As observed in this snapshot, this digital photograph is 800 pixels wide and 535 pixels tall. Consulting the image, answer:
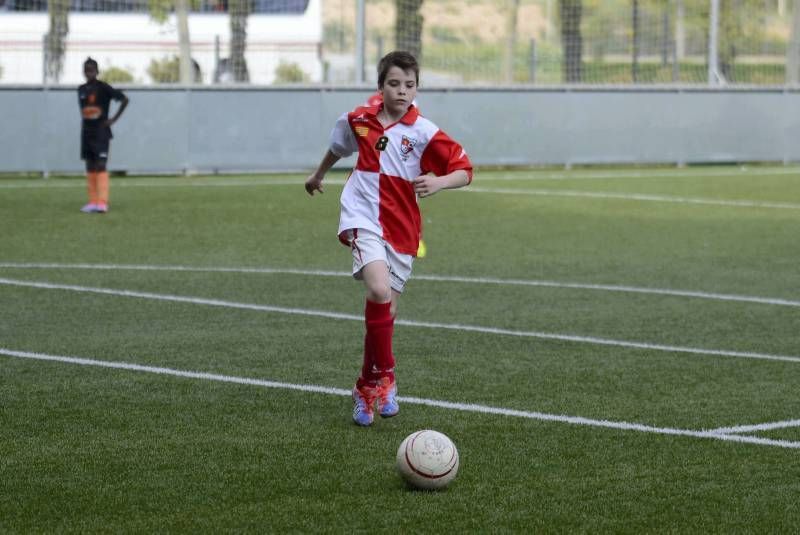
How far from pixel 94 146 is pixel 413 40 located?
33.2ft

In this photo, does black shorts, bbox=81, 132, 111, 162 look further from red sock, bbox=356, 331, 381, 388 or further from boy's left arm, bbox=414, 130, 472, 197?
red sock, bbox=356, 331, 381, 388

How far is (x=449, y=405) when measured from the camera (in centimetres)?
718

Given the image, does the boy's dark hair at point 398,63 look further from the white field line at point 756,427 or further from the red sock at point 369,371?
the white field line at point 756,427

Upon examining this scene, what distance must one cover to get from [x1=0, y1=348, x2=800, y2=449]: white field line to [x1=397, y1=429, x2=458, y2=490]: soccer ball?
133cm

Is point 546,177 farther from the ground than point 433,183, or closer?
closer

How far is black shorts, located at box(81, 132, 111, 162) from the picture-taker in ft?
58.3

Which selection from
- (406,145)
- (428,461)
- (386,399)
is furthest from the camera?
(406,145)

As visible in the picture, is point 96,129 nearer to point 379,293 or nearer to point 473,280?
point 473,280

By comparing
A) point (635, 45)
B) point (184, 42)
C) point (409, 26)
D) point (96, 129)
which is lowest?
point (96, 129)

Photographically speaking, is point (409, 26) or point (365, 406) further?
point (409, 26)

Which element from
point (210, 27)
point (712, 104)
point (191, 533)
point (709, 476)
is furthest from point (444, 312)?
point (712, 104)

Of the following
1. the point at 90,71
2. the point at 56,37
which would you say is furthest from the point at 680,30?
the point at 90,71

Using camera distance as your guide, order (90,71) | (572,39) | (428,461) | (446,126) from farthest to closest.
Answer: (572,39) < (446,126) < (90,71) < (428,461)

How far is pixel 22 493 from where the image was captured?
5457 mm
